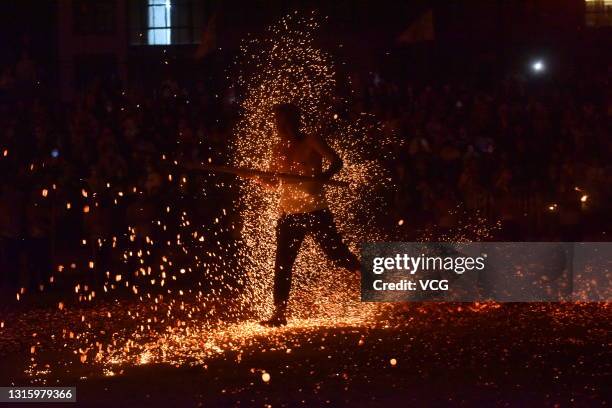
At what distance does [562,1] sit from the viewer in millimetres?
24734

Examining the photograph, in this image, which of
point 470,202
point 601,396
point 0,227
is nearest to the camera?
point 601,396

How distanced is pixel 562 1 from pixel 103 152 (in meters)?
15.5

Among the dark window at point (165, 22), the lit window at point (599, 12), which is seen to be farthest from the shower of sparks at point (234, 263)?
the dark window at point (165, 22)

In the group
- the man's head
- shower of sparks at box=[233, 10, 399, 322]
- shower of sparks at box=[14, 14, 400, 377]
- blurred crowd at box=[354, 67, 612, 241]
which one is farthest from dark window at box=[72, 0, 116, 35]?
the man's head

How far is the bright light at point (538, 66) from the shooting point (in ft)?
78.9

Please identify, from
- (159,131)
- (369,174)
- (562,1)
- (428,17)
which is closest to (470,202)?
(369,174)

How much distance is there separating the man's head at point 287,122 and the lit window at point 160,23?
19329 millimetres

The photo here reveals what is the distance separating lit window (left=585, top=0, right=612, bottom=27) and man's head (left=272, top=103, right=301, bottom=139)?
1873 cm

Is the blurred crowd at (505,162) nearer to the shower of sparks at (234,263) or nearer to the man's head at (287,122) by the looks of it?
the shower of sparks at (234,263)

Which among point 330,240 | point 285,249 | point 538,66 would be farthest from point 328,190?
point 538,66

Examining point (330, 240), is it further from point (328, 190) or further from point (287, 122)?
point (328, 190)

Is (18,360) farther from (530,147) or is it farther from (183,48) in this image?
(183,48)

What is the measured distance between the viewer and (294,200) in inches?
310

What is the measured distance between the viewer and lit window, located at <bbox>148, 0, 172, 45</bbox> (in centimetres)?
2672
